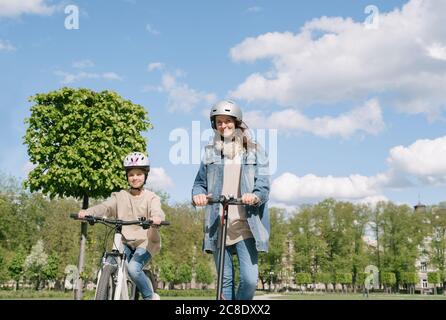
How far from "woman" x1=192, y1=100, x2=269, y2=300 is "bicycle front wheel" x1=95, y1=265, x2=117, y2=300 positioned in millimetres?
1024

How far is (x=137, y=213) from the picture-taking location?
6375 millimetres

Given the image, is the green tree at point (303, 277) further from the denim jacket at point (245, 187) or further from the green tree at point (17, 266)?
the denim jacket at point (245, 187)

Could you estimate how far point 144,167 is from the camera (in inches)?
253

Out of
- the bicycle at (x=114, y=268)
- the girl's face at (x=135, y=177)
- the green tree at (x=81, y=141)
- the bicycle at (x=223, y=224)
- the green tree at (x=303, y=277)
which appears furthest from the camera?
the green tree at (x=303, y=277)

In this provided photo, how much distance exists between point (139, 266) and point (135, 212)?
25.8 inches

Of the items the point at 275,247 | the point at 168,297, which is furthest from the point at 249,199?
the point at 275,247

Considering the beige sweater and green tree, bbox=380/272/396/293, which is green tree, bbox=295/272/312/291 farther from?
the beige sweater

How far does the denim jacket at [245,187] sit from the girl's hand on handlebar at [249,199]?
0.43 ft

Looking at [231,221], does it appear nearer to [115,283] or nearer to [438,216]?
[115,283]

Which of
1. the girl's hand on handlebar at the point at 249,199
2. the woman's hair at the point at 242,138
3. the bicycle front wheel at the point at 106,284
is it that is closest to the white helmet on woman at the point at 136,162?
the woman's hair at the point at 242,138

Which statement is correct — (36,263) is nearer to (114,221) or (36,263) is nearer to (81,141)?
(81,141)

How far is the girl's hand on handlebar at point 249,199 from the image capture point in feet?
16.1
